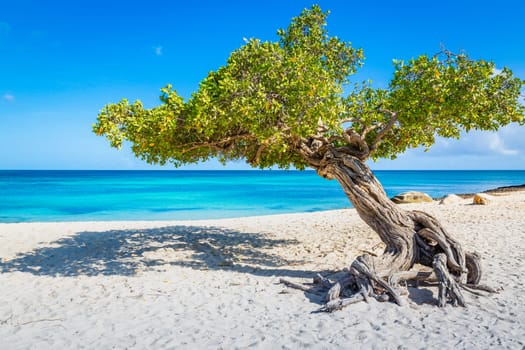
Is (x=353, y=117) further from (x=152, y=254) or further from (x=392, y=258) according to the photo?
(x=152, y=254)

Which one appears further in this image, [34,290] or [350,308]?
[34,290]

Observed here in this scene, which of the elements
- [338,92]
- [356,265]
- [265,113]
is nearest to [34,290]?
[265,113]

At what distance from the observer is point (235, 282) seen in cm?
834

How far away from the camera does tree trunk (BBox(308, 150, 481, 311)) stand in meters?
6.95

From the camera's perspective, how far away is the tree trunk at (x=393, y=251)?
6.95 meters

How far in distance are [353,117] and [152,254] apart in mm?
6564

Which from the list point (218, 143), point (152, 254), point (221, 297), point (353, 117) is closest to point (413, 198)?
point (353, 117)

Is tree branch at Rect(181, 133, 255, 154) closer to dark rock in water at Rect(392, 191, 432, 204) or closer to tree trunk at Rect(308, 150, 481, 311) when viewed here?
tree trunk at Rect(308, 150, 481, 311)

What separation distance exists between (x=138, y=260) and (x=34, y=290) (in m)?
2.73

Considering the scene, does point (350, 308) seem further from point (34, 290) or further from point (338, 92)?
point (34, 290)

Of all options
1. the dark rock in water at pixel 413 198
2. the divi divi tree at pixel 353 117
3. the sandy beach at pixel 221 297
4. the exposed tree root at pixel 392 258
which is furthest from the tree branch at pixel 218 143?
the dark rock in water at pixel 413 198

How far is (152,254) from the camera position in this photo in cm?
1109

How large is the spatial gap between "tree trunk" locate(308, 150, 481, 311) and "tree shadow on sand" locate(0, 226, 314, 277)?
186 centimetres

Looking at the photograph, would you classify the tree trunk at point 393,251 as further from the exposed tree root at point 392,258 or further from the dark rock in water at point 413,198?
the dark rock in water at point 413,198
